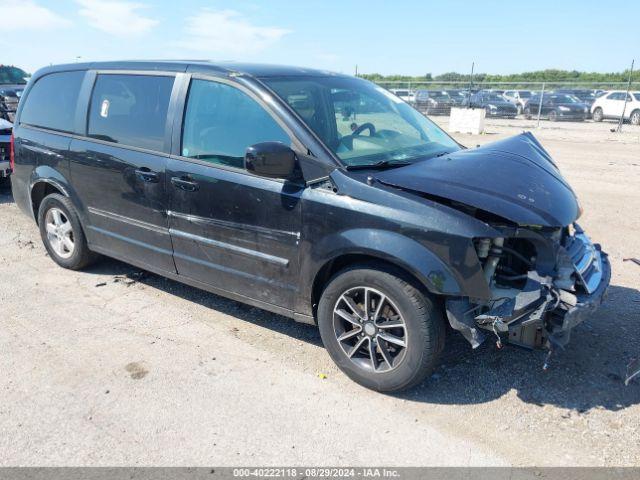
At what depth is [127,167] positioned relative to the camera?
4367mm

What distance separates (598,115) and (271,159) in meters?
26.4

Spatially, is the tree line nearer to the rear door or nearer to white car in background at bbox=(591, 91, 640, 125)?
white car in background at bbox=(591, 91, 640, 125)

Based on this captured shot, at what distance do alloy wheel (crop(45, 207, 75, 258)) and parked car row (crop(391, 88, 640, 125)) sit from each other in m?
20.7

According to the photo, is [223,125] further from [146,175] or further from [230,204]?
[146,175]

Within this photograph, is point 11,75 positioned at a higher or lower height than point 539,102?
higher

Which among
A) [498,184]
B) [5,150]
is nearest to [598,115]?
[5,150]

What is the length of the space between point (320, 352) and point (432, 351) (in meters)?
1.00

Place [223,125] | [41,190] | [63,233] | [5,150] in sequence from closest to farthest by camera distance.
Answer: [223,125] < [63,233] < [41,190] < [5,150]

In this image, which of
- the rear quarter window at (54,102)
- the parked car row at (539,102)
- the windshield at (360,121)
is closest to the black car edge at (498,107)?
the parked car row at (539,102)

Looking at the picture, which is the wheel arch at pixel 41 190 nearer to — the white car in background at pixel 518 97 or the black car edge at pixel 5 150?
the black car edge at pixel 5 150

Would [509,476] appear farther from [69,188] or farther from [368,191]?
[69,188]

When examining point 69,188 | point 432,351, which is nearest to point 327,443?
point 432,351

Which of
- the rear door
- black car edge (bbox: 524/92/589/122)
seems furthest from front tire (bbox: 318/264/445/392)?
black car edge (bbox: 524/92/589/122)

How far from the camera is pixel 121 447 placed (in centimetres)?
291
